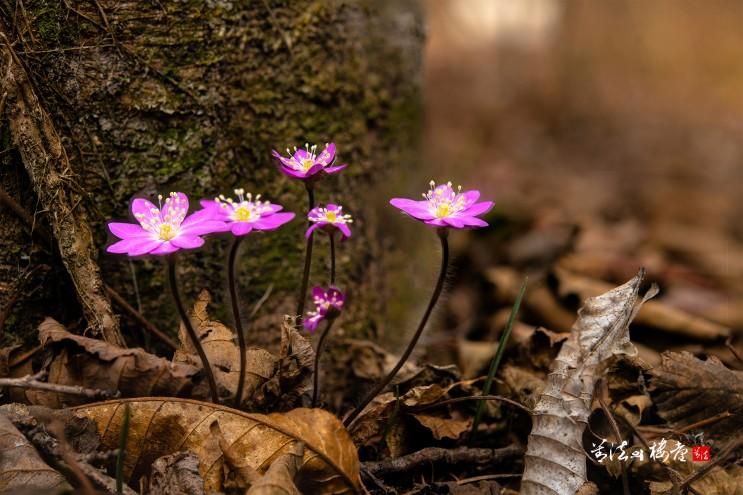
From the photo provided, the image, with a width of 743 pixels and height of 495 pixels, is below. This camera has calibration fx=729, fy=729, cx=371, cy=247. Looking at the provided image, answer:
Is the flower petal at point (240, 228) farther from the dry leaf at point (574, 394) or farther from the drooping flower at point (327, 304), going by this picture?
the dry leaf at point (574, 394)

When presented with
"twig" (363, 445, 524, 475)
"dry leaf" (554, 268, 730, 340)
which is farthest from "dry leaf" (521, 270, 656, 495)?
"dry leaf" (554, 268, 730, 340)

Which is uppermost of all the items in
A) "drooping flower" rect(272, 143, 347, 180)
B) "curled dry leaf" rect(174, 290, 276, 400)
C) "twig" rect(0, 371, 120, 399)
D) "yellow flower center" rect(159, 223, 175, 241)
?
"drooping flower" rect(272, 143, 347, 180)

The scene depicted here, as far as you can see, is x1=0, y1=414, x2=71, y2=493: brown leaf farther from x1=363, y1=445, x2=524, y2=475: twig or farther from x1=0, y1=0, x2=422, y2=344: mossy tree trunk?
x1=363, y1=445, x2=524, y2=475: twig

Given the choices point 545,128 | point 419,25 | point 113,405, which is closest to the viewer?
point 113,405

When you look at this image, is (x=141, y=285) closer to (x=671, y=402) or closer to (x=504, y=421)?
(x=504, y=421)

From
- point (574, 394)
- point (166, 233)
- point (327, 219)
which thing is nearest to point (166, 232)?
point (166, 233)

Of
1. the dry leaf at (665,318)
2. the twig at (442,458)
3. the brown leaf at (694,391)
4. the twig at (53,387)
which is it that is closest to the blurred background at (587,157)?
the dry leaf at (665,318)

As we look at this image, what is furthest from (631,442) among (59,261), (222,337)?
(59,261)
